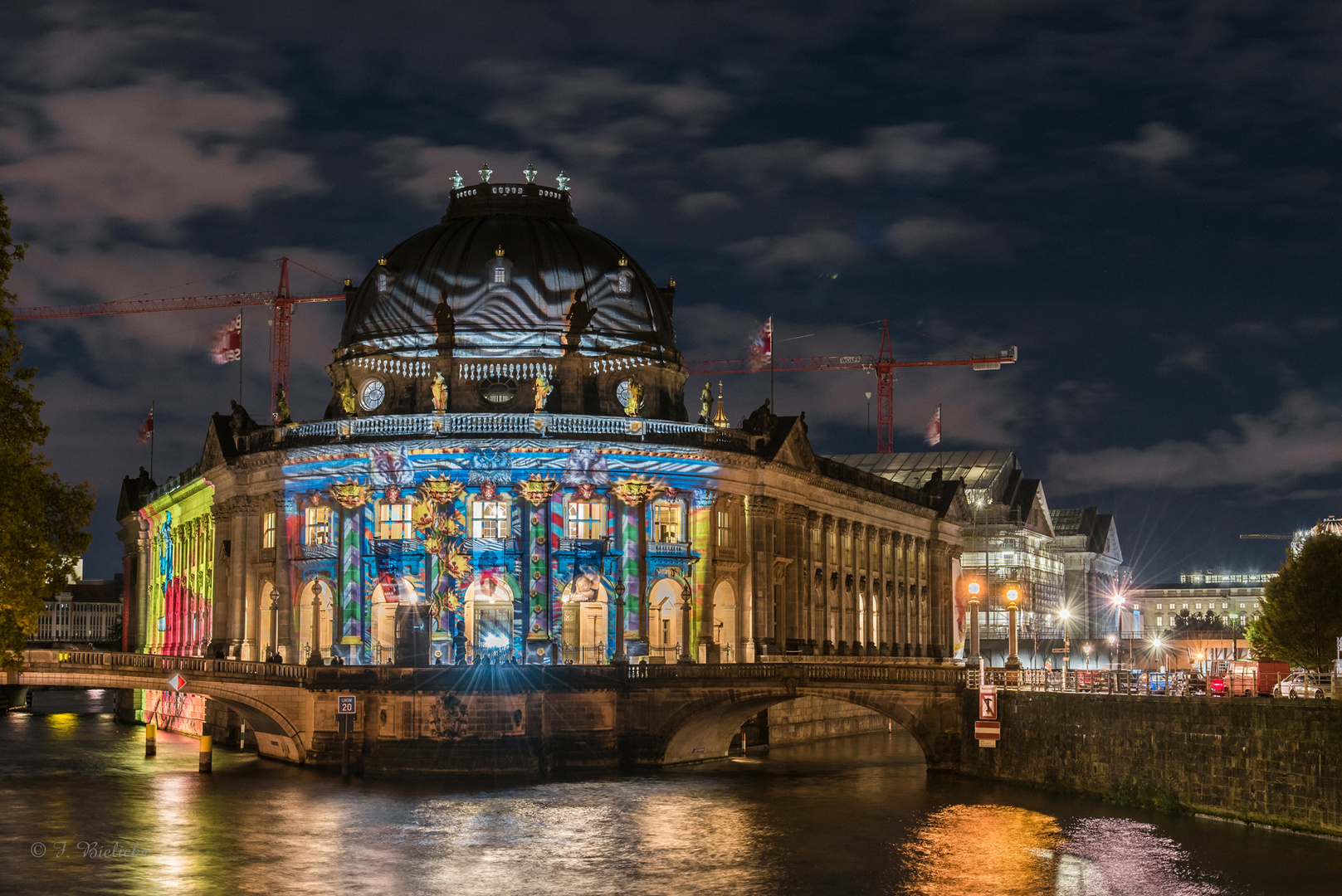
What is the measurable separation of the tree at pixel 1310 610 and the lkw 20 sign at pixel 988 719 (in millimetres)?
43916

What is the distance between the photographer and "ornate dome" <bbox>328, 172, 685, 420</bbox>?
320 feet

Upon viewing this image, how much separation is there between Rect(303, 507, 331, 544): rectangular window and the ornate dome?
6.61 m

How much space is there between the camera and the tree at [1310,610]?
11288 centimetres

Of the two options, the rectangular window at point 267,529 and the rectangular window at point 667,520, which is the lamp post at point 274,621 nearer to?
the rectangular window at point 267,529

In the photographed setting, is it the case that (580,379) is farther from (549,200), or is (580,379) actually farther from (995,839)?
(995,839)

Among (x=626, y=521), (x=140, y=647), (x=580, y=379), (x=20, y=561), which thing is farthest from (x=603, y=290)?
(x=140, y=647)

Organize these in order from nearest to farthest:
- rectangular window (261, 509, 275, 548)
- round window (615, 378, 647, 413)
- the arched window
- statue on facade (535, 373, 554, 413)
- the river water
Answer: the river water < statue on facade (535, 373, 554, 413) < the arched window < rectangular window (261, 509, 275, 548) < round window (615, 378, 647, 413)

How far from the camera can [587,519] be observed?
92938 mm

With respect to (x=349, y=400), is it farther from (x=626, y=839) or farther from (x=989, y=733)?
(x=626, y=839)

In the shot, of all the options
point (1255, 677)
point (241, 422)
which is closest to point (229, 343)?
point (241, 422)

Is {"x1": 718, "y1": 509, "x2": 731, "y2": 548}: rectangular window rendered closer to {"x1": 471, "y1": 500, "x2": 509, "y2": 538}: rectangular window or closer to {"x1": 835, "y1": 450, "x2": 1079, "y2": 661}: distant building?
{"x1": 471, "y1": 500, "x2": 509, "y2": 538}: rectangular window

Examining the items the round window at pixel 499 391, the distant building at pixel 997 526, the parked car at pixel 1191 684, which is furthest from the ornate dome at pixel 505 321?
the distant building at pixel 997 526

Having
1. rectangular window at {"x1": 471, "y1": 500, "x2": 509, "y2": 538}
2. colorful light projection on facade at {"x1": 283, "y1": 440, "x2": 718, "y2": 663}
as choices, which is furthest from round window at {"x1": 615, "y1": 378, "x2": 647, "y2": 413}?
rectangular window at {"x1": 471, "y1": 500, "x2": 509, "y2": 538}

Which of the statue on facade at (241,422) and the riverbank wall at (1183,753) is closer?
the riverbank wall at (1183,753)
